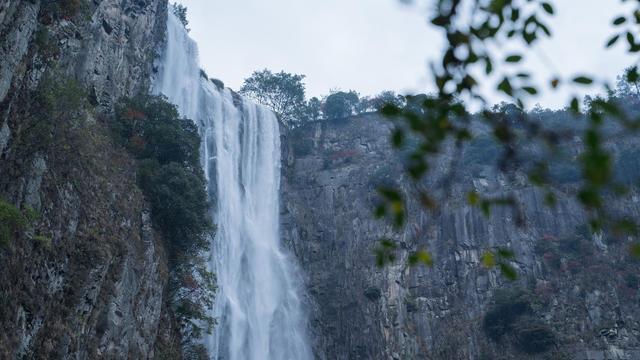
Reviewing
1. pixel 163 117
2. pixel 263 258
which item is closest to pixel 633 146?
pixel 263 258

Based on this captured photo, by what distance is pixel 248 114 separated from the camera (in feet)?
140

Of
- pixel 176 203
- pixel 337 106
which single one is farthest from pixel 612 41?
pixel 337 106

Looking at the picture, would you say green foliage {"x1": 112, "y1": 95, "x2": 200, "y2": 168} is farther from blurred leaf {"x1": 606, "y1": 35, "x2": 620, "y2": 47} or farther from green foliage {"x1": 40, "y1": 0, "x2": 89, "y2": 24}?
blurred leaf {"x1": 606, "y1": 35, "x2": 620, "y2": 47}

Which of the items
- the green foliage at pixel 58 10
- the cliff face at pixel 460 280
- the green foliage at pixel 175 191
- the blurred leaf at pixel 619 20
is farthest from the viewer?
the cliff face at pixel 460 280

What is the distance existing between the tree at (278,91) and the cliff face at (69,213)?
81.6 ft

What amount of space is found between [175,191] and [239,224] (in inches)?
466

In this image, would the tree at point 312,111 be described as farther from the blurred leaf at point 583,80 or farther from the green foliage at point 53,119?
the blurred leaf at point 583,80

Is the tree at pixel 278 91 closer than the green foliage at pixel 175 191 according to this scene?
No

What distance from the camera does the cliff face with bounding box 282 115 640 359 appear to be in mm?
33625

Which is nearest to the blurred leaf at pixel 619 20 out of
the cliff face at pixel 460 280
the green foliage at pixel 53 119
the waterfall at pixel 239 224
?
the green foliage at pixel 53 119

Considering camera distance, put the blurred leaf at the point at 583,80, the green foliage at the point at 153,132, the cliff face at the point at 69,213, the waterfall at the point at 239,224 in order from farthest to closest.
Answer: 1. the waterfall at the point at 239,224
2. the green foliage at the point at 153,132
3. the cliff face at the point at 69,213
4. the blurred leaf at the point at 583,80

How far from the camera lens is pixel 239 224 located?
3666cm

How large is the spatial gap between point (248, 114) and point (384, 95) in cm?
1873

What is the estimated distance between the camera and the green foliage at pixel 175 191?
24.7 metres
